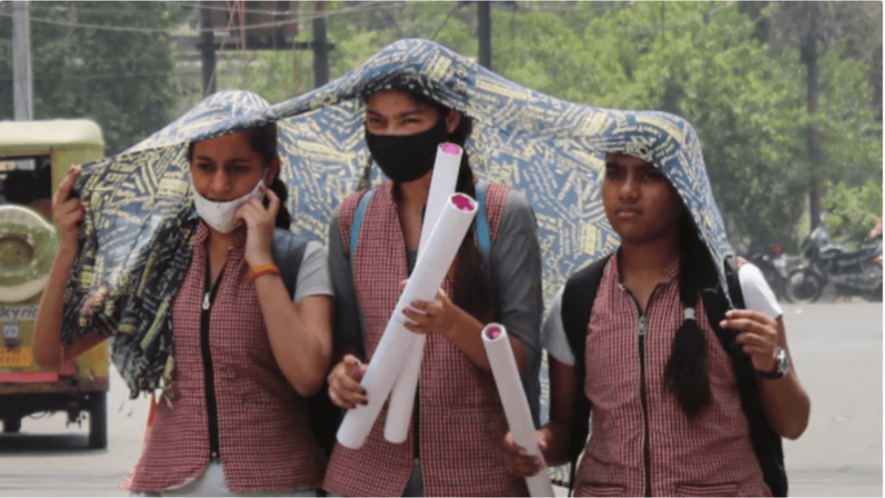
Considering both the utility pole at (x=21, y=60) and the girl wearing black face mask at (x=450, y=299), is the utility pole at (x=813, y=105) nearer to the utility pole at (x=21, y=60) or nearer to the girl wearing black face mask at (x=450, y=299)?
the utility pole at (x=21, y=60)

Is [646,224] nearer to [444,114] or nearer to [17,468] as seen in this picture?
[444,114]

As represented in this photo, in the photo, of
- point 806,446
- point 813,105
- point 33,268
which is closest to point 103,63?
point 813,105

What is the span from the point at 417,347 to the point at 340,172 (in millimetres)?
1036

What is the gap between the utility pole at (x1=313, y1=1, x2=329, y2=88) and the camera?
964 inches

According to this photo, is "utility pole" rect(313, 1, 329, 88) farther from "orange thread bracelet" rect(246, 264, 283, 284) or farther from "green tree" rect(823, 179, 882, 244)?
"orange thread bracelet" rect(246, 264, 283, 284)

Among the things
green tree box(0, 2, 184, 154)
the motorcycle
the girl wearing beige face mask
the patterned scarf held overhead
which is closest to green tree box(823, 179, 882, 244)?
the motorcycle

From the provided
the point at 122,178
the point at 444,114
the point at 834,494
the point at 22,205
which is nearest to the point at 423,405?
the point at 444,114

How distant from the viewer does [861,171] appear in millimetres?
33625

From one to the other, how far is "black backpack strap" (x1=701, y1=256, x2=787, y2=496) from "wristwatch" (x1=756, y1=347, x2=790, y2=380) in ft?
0.22

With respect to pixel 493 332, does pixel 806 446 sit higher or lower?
lower

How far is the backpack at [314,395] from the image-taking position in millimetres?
3430

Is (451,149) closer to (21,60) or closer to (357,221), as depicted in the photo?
(357,221)

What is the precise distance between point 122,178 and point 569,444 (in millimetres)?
1283

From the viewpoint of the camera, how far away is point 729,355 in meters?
3.12
